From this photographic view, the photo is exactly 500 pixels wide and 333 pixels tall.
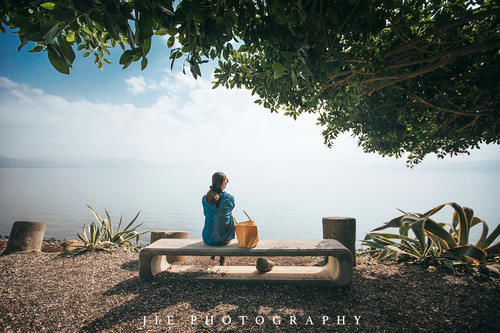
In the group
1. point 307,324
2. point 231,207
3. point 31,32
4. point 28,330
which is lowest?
point 28,330

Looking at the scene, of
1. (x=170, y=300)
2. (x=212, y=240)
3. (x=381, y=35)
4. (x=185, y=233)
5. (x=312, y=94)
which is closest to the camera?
(x=170, y=300)

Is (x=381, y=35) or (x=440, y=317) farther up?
(x=381, y=35)

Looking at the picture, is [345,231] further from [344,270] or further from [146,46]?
[146,46]

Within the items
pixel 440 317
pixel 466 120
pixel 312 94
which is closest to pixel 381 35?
pixel 312 94

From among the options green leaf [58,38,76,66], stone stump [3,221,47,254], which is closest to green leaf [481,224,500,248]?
green leaf [58,38,76,66]

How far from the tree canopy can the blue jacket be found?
204 centimetres

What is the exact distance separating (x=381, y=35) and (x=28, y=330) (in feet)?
22.6

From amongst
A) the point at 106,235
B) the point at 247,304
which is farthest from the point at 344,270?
the point at 106,235

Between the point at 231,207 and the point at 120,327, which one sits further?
the point at 231,207

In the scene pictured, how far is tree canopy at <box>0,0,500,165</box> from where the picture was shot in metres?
1.40

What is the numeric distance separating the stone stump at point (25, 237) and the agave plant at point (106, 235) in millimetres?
1072

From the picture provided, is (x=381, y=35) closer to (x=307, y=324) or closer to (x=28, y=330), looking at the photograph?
(x=307, y=324)

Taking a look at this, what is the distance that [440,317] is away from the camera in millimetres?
2627

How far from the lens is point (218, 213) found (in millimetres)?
3803
